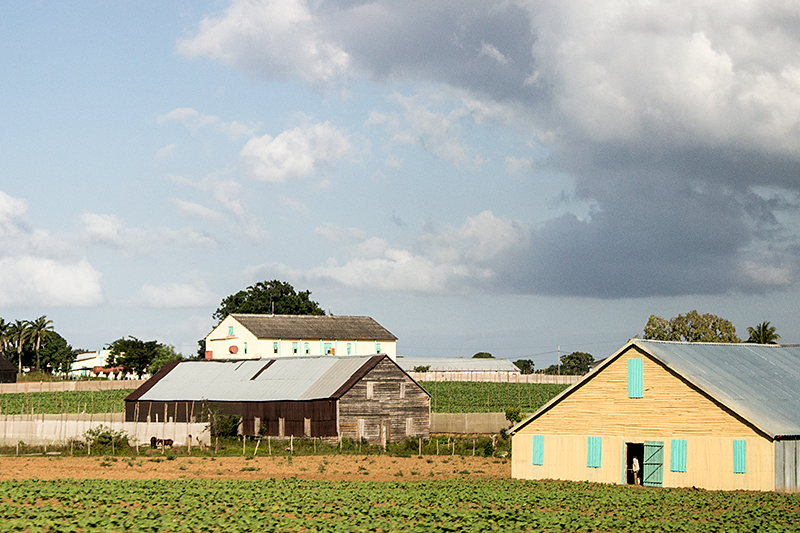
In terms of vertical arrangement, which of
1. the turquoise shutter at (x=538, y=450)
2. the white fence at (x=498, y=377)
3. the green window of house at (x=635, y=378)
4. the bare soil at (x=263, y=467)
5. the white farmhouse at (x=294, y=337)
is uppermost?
the white farmhouse at (x=294, y=337)

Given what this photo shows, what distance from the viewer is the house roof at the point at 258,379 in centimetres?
6800

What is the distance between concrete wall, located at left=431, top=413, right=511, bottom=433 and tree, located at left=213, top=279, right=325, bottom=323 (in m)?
77.2

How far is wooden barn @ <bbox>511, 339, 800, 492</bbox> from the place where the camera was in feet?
125

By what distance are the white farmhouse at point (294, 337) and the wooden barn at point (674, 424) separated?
7103 cm

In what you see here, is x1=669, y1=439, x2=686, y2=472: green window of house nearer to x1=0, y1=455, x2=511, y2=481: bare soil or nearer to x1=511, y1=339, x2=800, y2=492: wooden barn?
x1=511, y1=339, x2=800, y2=492: wooden barn

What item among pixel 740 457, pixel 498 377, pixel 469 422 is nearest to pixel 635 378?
pixel 740 457

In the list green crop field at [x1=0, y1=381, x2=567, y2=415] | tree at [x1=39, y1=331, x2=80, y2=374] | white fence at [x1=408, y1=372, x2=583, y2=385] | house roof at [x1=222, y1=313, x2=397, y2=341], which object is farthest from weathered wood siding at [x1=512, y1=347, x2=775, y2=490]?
tree at [x1=39, y1=331, x2=80, y2=374]

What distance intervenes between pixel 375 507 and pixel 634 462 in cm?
1512

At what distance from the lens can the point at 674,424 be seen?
40375 millimetres

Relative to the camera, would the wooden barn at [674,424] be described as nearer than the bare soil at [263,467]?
Yes

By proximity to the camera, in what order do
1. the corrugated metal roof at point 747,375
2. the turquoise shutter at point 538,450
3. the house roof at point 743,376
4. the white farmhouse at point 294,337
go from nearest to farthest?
the house roof at point 743,376
the corrugated metal roof at point 747,375
the turquoise shutter at point 538,450
the white farmhouse at point 294,337

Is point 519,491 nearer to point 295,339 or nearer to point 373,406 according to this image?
point 373,406

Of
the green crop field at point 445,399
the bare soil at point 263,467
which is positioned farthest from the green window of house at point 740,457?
the green crop field at point 445,399

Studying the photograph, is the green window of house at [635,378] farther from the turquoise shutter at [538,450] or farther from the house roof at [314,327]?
the house roof at [314,327]
